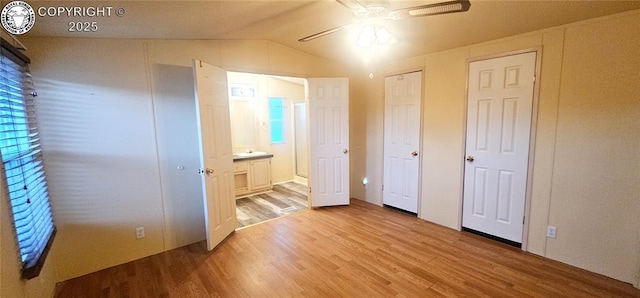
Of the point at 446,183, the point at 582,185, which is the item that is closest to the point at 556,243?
the point at 582,185

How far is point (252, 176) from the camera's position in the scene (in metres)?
4.94

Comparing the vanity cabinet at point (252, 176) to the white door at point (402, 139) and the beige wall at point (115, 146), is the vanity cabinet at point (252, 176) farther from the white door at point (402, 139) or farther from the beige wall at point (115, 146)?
the white door at point (402, 139)

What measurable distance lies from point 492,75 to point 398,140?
4.62ft

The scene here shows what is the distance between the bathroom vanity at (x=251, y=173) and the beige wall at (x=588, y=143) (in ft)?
12.3

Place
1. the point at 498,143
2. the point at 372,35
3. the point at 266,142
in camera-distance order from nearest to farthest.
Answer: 1. the point at 372,35
2. the point at 498,143
3. the point at 266,142

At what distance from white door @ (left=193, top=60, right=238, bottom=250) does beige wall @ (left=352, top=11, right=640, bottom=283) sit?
2917mm

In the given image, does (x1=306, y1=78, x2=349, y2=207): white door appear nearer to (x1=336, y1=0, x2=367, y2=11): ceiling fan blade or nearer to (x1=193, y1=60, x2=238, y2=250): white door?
(x1=193, y1=60, x2=238, y2=250): white door

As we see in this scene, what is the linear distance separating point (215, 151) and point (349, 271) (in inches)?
74.1

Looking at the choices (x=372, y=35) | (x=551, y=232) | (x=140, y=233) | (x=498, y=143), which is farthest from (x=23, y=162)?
(x=551, y=232)

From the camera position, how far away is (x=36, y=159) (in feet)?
6.86

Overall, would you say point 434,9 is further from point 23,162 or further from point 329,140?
point 23,162

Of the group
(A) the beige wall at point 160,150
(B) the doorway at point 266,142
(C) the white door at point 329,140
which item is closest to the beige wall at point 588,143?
(A) the beige wall at point 160,150

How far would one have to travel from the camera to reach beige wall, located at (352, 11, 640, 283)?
2.12 meters

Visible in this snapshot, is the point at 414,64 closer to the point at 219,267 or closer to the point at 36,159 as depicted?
the point at 219,267
